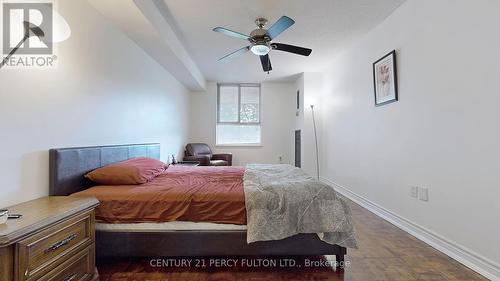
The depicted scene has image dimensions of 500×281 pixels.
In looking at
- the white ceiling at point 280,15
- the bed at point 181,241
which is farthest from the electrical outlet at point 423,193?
the white ceiling at point 280,15

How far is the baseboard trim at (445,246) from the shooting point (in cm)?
182

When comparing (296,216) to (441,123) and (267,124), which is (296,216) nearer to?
(441,123)

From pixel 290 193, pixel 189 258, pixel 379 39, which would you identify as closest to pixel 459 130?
pixel 290 193

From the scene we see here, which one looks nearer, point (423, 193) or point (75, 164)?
point (75, 164)

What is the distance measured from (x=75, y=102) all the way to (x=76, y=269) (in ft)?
4.54

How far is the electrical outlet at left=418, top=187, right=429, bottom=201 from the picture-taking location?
8.11 feet

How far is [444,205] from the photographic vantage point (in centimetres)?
226

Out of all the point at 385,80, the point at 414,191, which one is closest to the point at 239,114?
the point at 385,80

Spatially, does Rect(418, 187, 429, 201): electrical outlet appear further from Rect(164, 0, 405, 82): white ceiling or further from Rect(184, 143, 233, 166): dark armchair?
Rect(184, 143, 233, 166): dark armchair

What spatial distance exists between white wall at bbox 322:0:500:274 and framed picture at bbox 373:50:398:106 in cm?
8

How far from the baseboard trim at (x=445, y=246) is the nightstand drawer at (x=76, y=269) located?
9.35 ft

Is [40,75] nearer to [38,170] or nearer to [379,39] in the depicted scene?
[38,170]

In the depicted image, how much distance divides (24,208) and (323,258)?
219 centimetres

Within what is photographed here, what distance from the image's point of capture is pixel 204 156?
17.8 ft
